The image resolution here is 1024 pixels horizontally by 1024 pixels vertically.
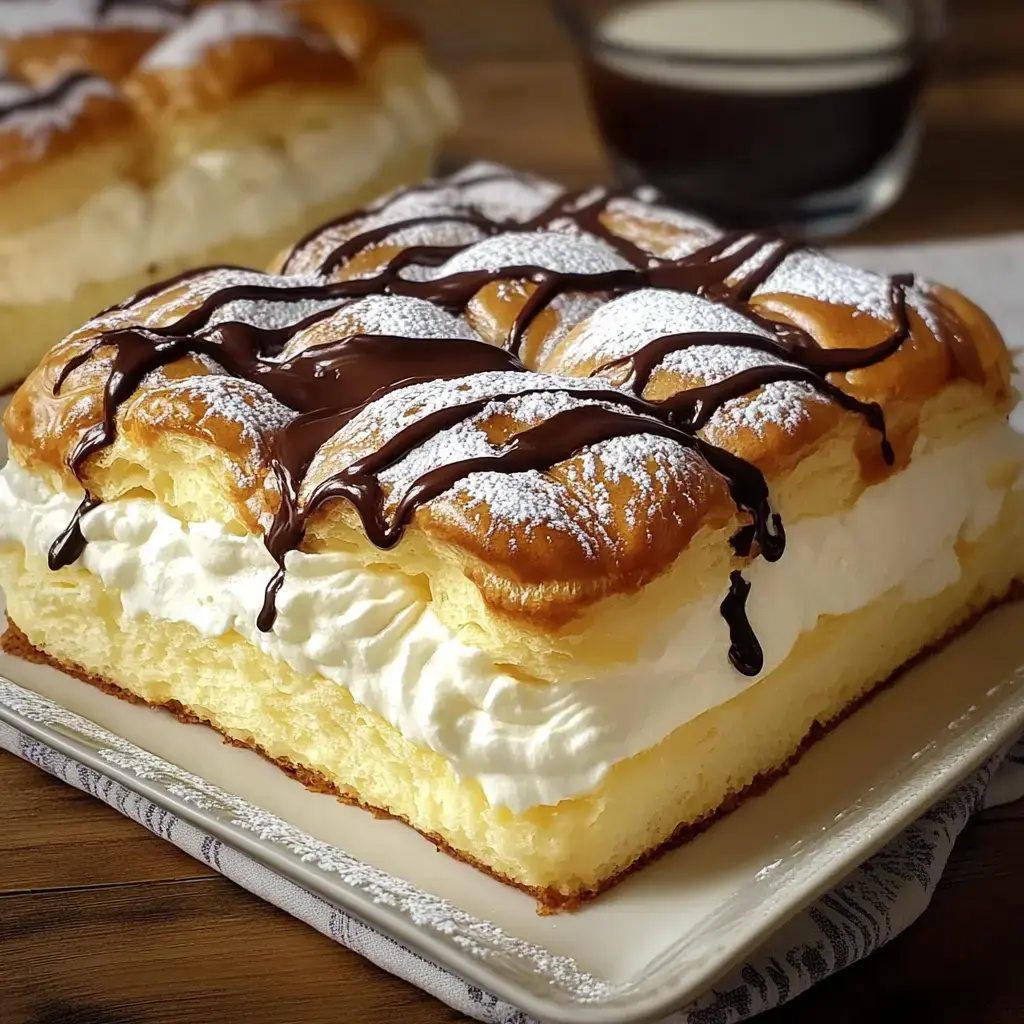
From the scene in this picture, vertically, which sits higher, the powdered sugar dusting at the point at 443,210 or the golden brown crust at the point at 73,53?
the powdered sugar dusting at the point at 443,210

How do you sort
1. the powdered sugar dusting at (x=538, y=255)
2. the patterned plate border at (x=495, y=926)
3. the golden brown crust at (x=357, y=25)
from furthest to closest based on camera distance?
1. the golden brown crust at (x=357, y=25)
2. the powdered sugar dusting at (x=538, y=255)
3. the patterned plate border at (x=495, y=926)

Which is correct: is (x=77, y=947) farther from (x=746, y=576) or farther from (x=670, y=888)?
(x=746, y=576)

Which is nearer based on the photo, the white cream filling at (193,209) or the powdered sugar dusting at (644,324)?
the powdered sugar dusting at (644,324)

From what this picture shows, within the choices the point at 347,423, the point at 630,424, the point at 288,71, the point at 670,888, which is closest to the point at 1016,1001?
the point at 670,888

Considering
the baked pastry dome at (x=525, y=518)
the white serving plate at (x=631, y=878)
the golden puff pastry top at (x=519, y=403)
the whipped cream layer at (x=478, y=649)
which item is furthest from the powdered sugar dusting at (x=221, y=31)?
the white serving plate at (x=631, y=878)

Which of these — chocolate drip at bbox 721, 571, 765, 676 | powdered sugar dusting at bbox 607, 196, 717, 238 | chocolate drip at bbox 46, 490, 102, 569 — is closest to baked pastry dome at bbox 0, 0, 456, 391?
powdered sugar dusting at bbox 607, 196, 717, 238

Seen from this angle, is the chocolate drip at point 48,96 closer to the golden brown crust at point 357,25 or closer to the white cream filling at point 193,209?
the white cream filling at point 193,209
